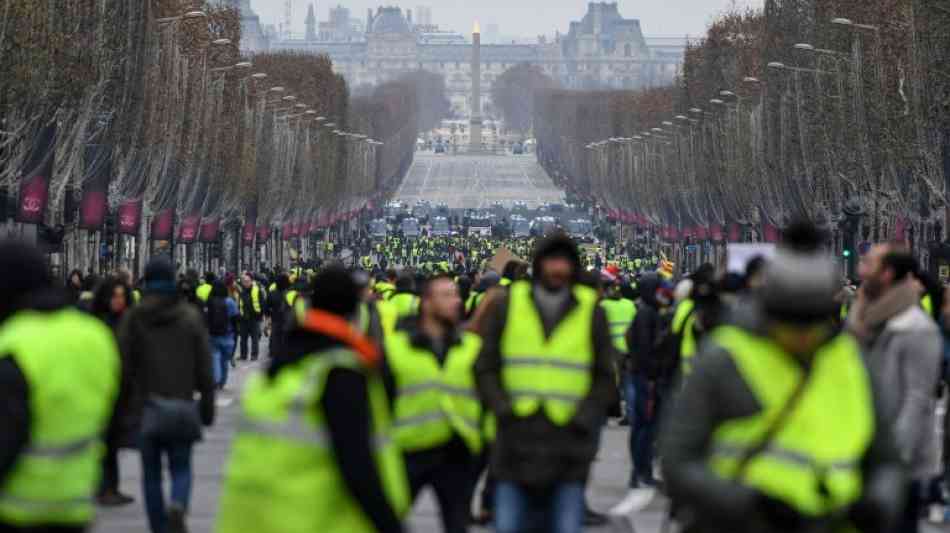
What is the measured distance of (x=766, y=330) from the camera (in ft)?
25.0

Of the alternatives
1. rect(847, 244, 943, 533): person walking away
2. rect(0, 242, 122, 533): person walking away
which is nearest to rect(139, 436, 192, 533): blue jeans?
rect(847, 244, 943, 533): person walking away

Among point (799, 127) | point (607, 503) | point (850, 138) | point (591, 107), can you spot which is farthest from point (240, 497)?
point (591, 107)

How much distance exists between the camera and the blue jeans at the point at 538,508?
37.3 feet

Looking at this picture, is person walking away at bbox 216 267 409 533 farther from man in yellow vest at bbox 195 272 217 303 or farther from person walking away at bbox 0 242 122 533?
man in yellow vest at bbox 195 272 217 303

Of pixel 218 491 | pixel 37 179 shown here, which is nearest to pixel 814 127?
pixel 37 179

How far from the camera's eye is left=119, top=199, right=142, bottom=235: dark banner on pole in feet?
193

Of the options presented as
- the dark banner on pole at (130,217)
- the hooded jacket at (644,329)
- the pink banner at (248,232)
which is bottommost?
the pink banner at (248,232)

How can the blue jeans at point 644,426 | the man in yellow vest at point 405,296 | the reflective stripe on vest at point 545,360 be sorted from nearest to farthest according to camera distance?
1. the reflective stripe on vest at point 545,360
2. the blue jeans at point 644,426
3. the man in yellow vest at point 405,296

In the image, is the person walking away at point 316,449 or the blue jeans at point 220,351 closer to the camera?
the person walking away at point 316,449

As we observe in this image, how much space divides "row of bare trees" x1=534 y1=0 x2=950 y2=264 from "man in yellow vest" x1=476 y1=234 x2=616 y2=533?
3832cm

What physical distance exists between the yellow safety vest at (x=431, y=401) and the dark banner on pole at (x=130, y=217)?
1831 inches

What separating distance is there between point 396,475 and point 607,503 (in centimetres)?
1057

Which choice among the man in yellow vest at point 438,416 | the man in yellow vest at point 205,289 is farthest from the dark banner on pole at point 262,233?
the man in yellow vest at point 438,416

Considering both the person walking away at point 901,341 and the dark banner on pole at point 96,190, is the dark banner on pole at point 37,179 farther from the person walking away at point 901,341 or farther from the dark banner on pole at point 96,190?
the person walking away at point 901,341
